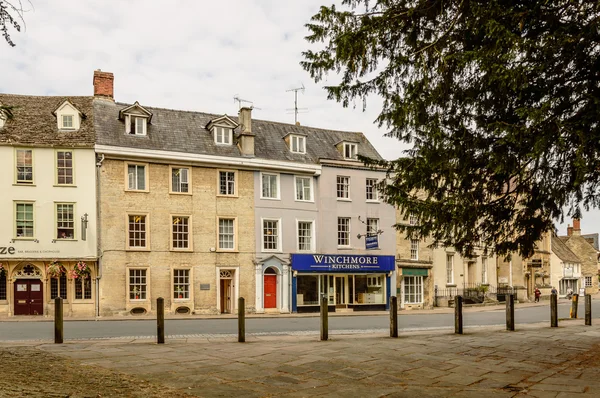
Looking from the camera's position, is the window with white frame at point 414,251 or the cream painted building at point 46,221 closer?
the cream painted building at point 46,221

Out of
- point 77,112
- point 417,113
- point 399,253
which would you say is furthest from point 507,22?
point 399,253

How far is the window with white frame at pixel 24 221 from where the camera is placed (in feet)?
96.6

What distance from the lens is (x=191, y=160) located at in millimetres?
32250

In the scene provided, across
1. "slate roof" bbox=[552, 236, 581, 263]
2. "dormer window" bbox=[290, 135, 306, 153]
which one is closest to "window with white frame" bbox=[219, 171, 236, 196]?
"dormer window" bbox=[290, 135, 306, 153]

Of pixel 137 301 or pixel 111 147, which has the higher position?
pixel 111 147

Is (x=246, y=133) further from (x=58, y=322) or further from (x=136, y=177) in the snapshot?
(x=58, y=322)

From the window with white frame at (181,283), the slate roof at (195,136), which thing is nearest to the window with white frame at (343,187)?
the slate roof at (195,136)

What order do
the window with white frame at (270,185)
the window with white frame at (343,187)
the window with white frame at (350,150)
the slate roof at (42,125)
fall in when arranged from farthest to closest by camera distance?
the window with white frame at (350,150)
the window with white frame at (343,187)
the window with white frame at (270,185)
the slate roof at (42,125)

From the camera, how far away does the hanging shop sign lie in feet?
114

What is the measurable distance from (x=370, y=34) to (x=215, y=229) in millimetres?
24303

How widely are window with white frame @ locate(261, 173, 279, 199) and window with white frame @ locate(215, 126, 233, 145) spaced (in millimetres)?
2836

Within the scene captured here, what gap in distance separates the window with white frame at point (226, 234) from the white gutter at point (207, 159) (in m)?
3.15

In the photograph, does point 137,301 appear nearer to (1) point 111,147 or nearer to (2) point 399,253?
(1) point 111,147

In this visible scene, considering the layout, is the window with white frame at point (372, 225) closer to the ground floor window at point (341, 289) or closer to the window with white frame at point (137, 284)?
the ground floor window at point (341, 289)
